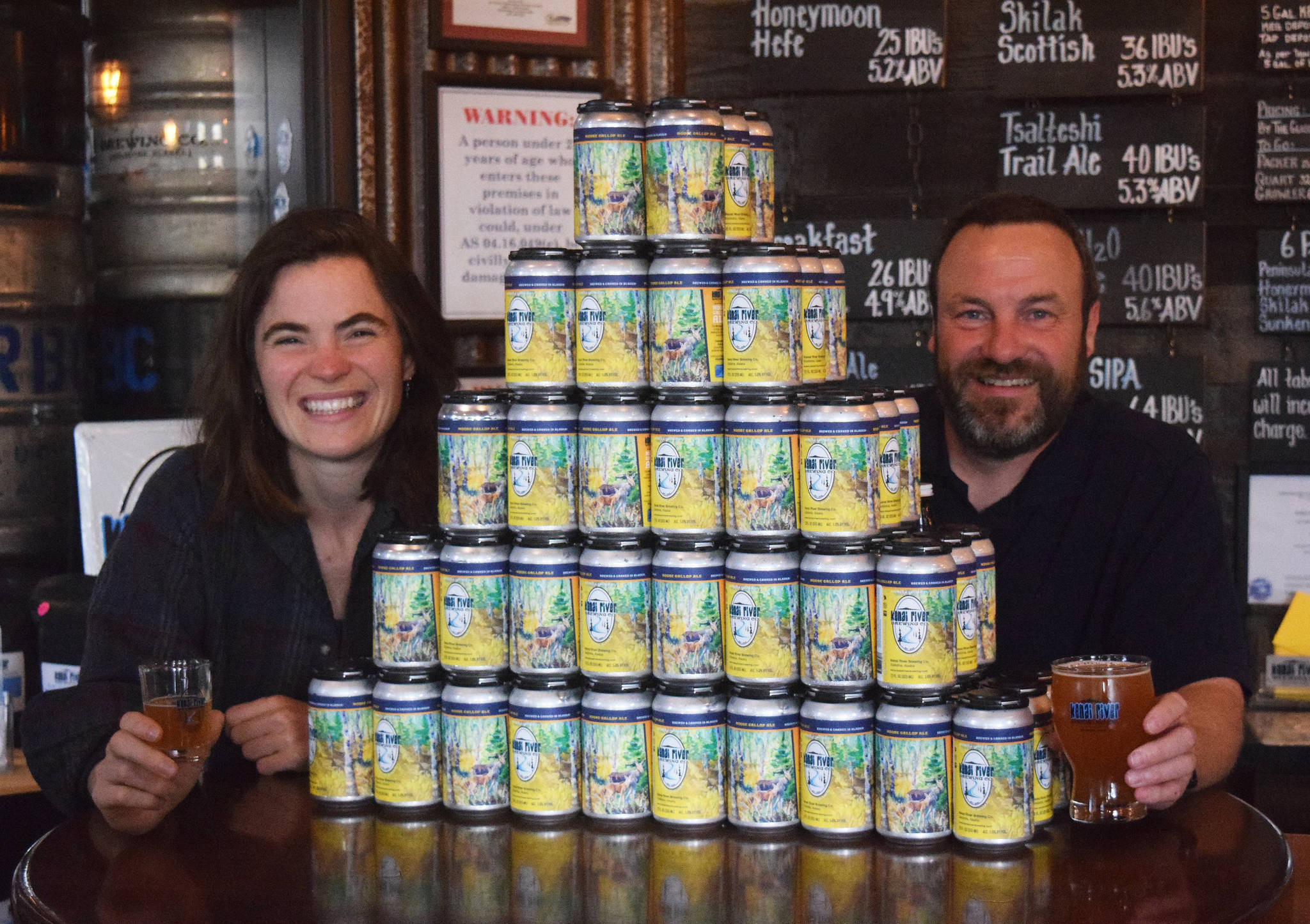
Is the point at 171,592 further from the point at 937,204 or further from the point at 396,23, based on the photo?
the point at 937,204

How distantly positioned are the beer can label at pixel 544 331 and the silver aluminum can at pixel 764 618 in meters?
0.33

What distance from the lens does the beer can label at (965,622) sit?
1644mm

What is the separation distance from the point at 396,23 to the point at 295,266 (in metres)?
1.14

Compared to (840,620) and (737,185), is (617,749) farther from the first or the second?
(737,185)

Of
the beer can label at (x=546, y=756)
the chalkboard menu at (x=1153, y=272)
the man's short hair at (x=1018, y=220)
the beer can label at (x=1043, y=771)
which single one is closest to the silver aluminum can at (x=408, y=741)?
the beer can label at (x=546, y=756)

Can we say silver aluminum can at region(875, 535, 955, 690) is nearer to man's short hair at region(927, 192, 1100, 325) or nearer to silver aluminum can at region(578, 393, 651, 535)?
silver aluminum can at region(578, 393, 651, 535)

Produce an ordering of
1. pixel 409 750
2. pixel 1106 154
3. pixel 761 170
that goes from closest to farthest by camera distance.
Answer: pixel 409 750
pixel 761 170
pixel 1106 154

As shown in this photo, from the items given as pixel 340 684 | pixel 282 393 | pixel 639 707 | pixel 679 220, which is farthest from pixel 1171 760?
pixel 282 393

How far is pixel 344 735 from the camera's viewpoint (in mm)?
1736

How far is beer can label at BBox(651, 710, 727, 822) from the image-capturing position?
1.60m

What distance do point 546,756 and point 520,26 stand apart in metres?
2.01

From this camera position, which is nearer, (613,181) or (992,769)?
(992,769)

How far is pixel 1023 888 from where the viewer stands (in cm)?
144

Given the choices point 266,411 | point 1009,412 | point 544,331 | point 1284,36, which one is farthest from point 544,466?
point 1284,36
